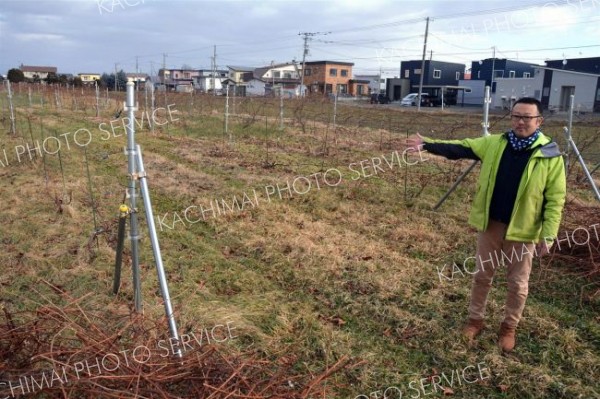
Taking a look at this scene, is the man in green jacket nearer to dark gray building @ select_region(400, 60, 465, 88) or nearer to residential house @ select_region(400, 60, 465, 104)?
residential house @ select_region(400, 60, 465, 104)

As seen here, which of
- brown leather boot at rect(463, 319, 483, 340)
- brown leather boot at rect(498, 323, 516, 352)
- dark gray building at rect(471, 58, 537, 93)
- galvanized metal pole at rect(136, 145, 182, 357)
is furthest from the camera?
dark gray building at rect(471, 58, 537, 93)

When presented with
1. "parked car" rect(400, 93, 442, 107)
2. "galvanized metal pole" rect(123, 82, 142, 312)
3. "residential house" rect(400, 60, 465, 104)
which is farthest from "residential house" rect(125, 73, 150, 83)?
"residential house" rect(400, 60, 465, 104)

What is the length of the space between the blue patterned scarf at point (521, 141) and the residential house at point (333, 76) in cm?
5693

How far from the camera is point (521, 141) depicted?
8.88 ft

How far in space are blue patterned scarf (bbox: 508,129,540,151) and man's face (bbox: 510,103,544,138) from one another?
23 mm

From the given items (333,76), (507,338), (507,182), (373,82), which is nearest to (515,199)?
(507,182)

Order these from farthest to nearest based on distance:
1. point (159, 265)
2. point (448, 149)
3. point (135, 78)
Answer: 1. point (135, 78)
2. point (448, 149)
3. point (159, 265)

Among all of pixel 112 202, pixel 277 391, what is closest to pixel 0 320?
pixel 277 391

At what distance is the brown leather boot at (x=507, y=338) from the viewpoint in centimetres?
297

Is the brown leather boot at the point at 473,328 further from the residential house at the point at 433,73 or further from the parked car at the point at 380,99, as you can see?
the residential house at the point at 433,73

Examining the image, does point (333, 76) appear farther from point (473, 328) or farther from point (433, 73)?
point (473, 328)

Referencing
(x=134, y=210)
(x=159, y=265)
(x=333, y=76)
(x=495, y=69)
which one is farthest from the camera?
(x=333, y=76)

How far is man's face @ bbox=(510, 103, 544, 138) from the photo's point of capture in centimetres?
263

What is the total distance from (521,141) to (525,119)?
0.13 meters
